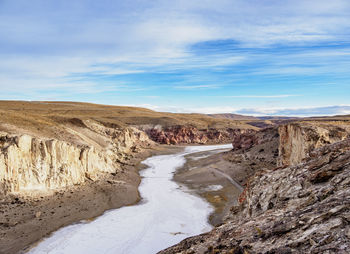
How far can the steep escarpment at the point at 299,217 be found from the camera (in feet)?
16.0

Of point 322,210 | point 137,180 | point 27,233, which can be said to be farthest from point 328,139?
point 27,233

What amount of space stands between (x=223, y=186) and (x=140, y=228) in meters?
12.1

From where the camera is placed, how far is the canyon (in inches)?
226

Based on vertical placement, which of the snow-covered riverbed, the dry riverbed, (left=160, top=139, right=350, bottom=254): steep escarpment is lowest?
the snow-covered riverbed

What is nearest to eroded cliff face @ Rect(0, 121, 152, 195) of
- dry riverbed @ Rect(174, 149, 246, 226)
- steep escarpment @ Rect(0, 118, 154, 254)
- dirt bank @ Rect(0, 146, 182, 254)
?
steep escarpment @ Rect(0, 118, 154, 254)

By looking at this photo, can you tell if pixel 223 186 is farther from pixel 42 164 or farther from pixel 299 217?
pixel 299 217

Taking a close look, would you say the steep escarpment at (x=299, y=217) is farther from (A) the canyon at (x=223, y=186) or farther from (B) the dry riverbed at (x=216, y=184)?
(B) the dry riverbed at (x=216, y=184)

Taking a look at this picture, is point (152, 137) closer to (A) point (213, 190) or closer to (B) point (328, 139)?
(A) point (213, 190)

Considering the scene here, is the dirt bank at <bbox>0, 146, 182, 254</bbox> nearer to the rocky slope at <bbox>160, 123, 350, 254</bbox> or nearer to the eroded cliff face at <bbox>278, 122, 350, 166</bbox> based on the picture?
the rocky slope at <bbox>160, 123, 350, 254</bbox>

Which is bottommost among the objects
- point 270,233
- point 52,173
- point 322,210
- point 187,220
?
point 187,220

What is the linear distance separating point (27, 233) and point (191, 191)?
47.6 feet

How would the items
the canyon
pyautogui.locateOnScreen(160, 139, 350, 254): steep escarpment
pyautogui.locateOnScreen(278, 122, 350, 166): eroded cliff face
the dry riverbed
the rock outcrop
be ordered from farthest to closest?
the rock outcrop
the dry riverbed
pyautogui.locateOnScreen(278, 122, 350, 166): eroded cliff face
the canyon
pyautogui.locateOnScreen(160, 139, 350, 254): steep escarpment

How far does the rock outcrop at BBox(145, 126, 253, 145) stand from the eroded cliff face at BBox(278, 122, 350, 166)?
162 feet

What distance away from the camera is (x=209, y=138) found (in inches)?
3086
